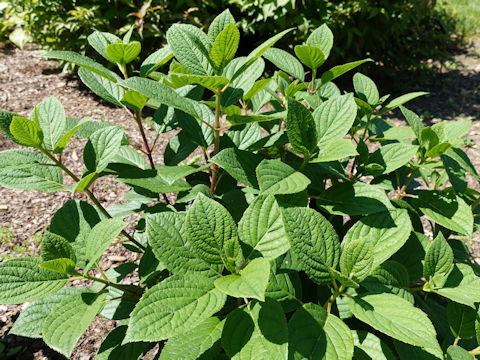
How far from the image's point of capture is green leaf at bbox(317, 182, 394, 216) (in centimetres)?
101

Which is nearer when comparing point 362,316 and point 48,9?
point 362,316

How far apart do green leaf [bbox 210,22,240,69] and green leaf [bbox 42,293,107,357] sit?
70 cm

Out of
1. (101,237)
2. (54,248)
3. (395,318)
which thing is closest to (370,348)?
(395,318)

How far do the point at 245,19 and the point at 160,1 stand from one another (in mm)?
1151

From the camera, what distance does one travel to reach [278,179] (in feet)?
3.06

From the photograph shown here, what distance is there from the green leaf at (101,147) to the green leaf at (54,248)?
219 mm

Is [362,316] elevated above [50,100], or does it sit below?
below

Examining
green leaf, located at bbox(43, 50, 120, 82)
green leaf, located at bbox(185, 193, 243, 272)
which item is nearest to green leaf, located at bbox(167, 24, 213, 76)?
green leaf, located at bbox(43, 50, 120, 82)

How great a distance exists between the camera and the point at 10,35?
5430mm

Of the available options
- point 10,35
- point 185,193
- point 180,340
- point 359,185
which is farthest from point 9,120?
point 10,35

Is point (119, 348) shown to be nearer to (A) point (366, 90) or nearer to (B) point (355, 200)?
(B) point (355, 200)

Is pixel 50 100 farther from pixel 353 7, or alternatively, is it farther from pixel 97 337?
pixel 353 7

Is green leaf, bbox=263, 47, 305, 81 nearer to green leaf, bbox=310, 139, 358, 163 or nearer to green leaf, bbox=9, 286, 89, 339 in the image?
green leaf, bbox=310, 139, 358, 163

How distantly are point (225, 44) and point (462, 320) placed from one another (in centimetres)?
105
